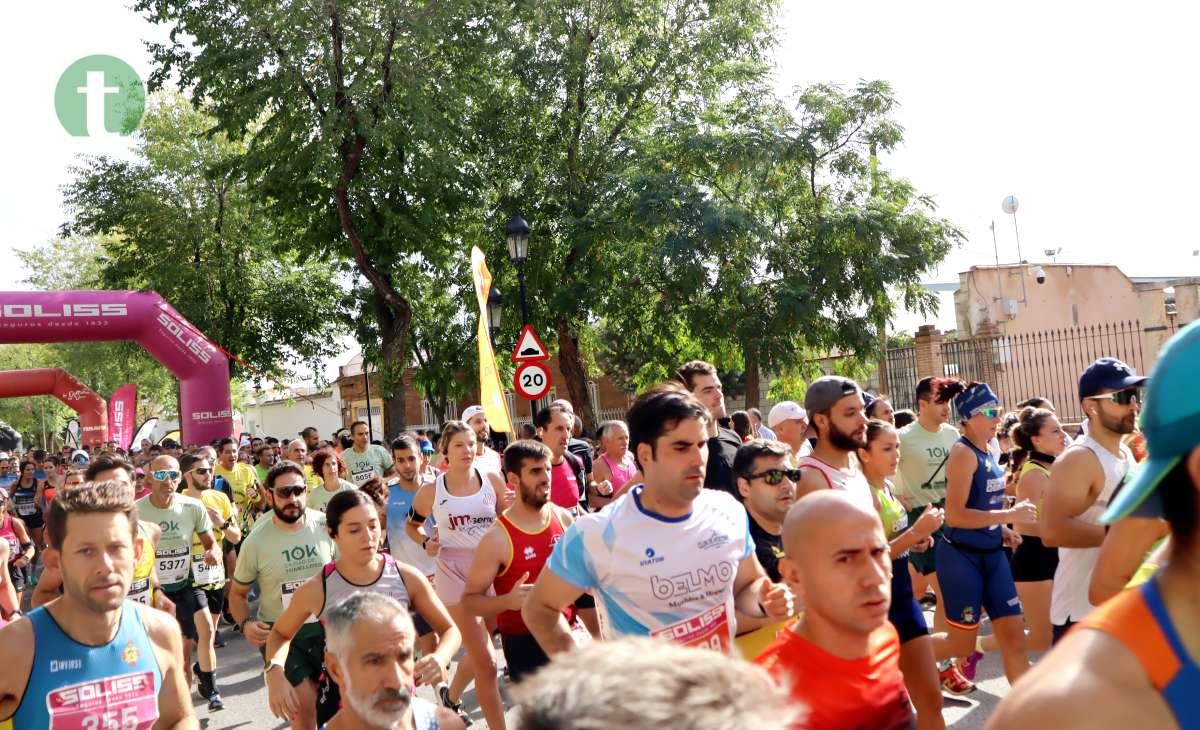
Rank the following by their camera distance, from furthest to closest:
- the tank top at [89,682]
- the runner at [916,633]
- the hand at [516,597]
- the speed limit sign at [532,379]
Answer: the speed limit sign at [532,379]
the hand at [516,597]
the runner at [916,633]
the tank top at [89,682]

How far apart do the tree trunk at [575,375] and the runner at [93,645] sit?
21.9 meters

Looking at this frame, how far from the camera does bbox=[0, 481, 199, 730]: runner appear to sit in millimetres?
3580

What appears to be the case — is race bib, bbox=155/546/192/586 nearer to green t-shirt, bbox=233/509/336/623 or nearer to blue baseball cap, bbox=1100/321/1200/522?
green t-shirt, bbox=233/509/336/623

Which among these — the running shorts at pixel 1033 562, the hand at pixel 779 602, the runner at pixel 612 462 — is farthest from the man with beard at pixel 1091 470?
the runner at pixel 612 462

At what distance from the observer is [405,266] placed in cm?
2628

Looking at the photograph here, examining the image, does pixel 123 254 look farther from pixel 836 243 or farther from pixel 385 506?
pixel 385 506

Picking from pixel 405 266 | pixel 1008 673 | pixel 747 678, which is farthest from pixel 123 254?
pixel 747 678

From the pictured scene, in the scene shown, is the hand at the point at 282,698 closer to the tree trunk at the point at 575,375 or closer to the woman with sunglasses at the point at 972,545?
the woman with sunglasses at the point at 972,545

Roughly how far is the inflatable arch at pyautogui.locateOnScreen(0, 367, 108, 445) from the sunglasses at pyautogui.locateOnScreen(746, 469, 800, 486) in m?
38.3

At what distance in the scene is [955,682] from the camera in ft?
23.7

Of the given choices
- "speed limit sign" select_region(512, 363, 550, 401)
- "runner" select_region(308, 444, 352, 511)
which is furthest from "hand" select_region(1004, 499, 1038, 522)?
"speed limit sign" select_region(512, 363, 550, 401)

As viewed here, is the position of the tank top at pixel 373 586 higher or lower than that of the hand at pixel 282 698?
higher

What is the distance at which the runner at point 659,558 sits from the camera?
4.11 metres

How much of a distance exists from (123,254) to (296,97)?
1455cm
